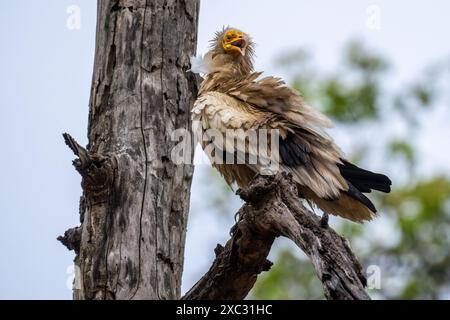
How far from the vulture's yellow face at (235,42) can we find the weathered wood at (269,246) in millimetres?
2976

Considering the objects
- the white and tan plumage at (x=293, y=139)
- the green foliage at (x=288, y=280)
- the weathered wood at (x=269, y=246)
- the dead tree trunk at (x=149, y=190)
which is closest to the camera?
the weathered wood at (x=269, y=246)

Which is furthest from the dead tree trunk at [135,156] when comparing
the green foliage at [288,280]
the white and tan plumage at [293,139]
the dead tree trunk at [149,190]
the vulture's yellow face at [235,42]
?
the green foliage at [288,280]

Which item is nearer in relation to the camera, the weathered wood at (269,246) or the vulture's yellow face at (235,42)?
the weathered wood at (269,246)

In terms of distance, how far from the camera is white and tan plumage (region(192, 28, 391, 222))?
6664 millimetres

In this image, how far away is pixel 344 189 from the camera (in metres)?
6.61

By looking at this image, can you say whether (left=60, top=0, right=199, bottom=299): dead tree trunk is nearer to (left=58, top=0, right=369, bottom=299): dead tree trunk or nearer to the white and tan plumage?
(left=58, top=0, right=369, bottom=299): dead tree trunk

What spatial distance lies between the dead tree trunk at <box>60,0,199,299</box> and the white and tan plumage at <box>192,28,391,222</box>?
14.4 inches

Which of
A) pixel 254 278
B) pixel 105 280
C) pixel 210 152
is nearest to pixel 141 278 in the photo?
pixel 105 280

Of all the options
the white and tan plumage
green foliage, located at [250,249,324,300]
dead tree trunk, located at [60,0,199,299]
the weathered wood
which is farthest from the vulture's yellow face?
green foliage, located at [250,249,324,300]

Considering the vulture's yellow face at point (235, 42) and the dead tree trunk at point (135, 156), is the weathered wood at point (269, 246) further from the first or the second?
the vulture's yellow face at point (235, 42)

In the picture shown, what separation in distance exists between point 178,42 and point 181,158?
0.99 metres

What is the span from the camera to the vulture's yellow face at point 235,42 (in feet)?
26.9

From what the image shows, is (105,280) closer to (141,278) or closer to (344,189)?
(141,278)

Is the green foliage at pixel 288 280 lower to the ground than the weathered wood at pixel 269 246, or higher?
higher
